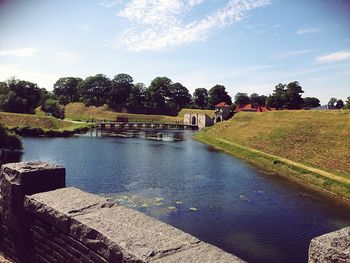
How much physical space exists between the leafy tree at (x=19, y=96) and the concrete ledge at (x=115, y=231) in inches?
3390

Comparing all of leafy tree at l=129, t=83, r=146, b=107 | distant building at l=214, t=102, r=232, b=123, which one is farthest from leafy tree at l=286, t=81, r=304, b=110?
leafy tree at l=129, t=83, r=146, b=107

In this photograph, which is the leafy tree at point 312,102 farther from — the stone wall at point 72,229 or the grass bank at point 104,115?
the stone wall at point 72,229

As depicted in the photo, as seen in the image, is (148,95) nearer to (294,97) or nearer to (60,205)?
(294,97)

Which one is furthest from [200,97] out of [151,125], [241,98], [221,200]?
[221,200]

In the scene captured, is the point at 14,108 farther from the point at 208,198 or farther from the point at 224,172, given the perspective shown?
the point at 208,198

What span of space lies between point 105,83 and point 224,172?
392ft

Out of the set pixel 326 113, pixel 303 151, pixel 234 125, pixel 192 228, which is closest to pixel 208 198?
pixel 192 228

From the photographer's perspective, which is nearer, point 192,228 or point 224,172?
point 192,228

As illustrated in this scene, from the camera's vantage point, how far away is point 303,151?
40312mm

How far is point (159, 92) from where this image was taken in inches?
5458

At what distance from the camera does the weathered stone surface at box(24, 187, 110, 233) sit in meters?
5.49

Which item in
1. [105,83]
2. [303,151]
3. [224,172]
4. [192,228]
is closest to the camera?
[192,228]

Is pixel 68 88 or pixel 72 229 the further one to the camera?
pixel 68 88

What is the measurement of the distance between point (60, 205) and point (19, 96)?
308ft
